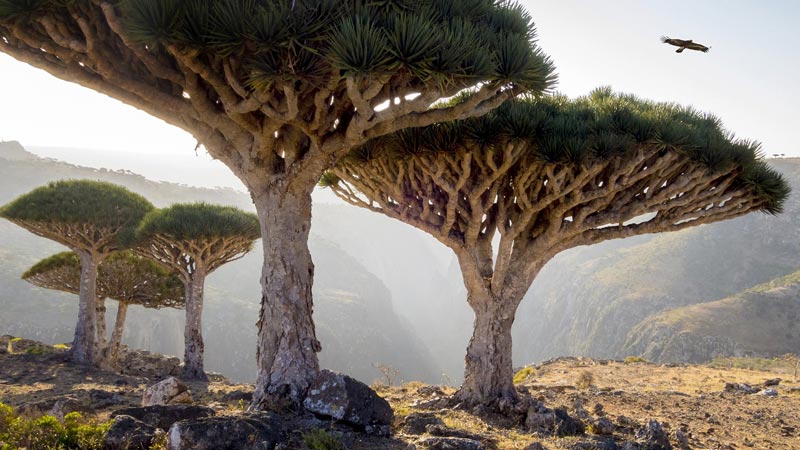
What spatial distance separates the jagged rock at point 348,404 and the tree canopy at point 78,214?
13.8m

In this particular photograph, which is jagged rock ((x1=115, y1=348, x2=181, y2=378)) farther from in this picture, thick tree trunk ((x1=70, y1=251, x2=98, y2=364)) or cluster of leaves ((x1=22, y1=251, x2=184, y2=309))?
cluster of leaves ((x1=22, y1=251, x2=184, y2=309))

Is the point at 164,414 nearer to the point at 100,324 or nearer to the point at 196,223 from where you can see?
the point at 196,223

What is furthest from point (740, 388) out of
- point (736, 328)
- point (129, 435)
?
point (736, 328)

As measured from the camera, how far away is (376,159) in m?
9.02

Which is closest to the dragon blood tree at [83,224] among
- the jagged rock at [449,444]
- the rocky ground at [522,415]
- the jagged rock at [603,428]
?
the rocky ground at [522,415]

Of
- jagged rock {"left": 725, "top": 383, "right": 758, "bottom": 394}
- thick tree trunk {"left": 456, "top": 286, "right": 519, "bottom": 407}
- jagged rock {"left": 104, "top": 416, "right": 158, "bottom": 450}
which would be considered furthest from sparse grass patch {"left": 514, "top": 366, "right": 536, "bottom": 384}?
jagged rock {"left": 104, "top": 416, "right": 158, "bottom": 450}

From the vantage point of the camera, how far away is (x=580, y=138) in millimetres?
8031

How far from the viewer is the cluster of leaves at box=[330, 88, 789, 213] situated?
7.95 m

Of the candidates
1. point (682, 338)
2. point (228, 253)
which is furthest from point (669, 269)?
point (228, 253)

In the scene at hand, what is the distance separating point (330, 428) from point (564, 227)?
596 centimetres

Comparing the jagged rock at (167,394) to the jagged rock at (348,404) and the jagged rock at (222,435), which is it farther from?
the jagged rock at (222,435)

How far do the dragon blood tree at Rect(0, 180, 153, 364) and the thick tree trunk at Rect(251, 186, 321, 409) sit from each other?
12800mm

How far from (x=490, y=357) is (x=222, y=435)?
19.3ft

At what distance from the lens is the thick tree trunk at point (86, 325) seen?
16.6 m
